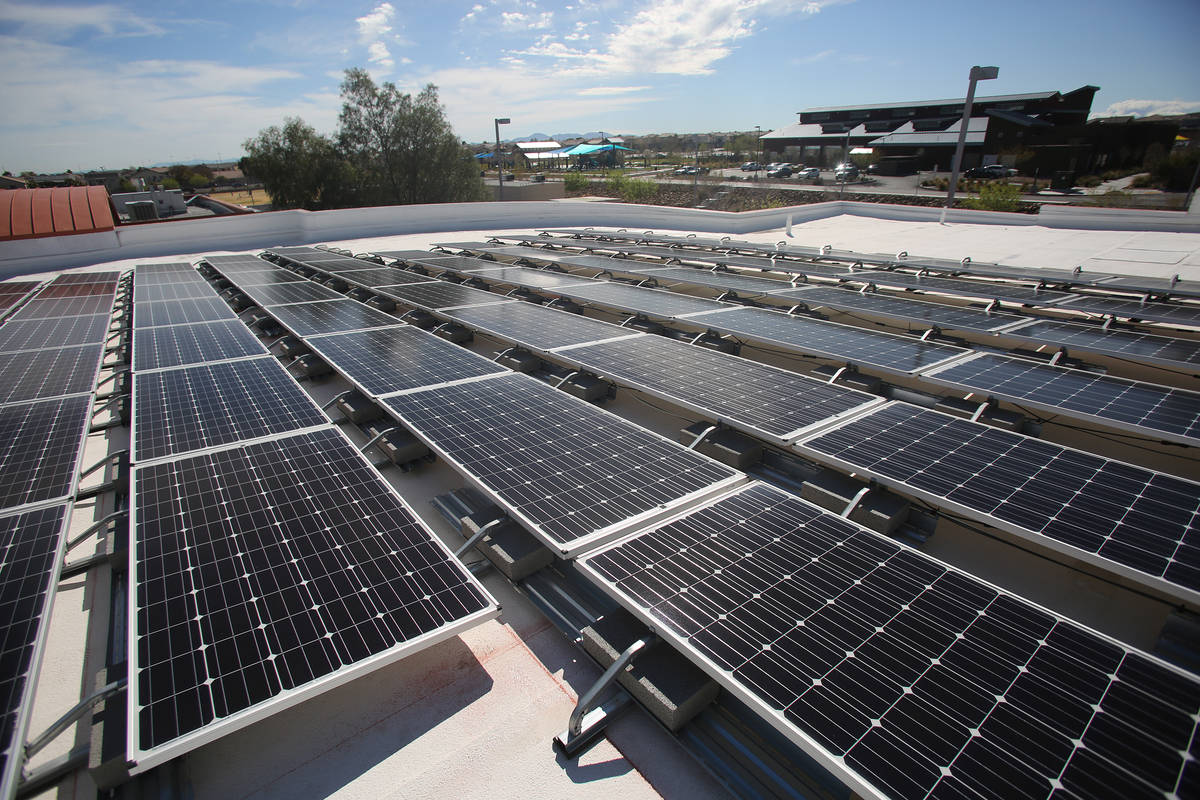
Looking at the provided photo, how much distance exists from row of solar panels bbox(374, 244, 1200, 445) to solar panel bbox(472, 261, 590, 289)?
7.7 inches

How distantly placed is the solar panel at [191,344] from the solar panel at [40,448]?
6.24ft

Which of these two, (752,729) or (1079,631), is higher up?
(1079,631)

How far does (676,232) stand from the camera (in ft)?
115

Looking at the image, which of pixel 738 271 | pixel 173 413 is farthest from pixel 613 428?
pixel 738 271

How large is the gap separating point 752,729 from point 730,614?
96 cm

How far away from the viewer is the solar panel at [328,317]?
13680mm

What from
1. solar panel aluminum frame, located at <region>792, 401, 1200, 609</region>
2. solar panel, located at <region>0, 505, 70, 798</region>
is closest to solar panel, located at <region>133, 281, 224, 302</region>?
solar panel, located at <region>0, 505, 70, 798</region>

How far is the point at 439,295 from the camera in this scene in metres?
17.2

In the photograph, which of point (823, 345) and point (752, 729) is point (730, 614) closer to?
point (752, 729)

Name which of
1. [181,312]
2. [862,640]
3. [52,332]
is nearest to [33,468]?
[52,332]

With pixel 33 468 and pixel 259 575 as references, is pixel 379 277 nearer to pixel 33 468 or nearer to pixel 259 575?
pixel 33 468

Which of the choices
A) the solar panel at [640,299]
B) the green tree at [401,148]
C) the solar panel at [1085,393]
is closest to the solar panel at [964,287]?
the solar panel at [1085,393]

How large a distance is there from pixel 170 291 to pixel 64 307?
8.89ft

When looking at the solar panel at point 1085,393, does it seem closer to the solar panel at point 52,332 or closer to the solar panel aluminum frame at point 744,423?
the solar panel aluminum frame at point 744,423
